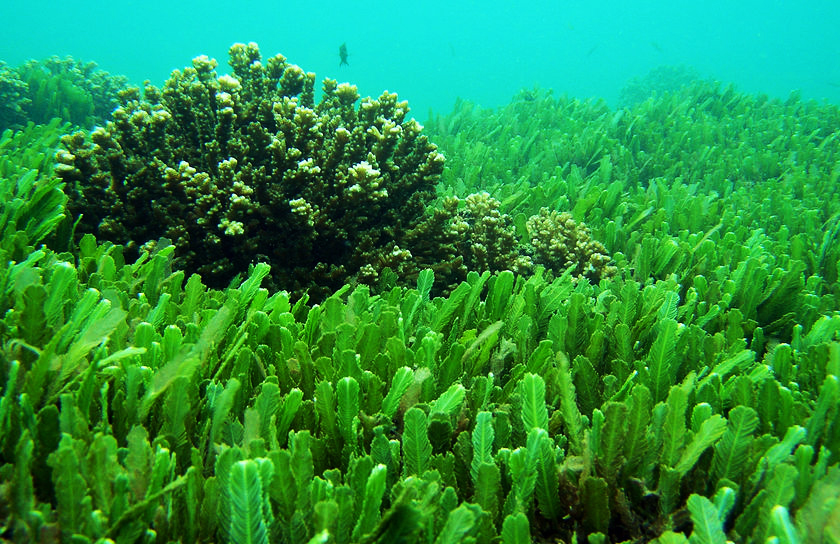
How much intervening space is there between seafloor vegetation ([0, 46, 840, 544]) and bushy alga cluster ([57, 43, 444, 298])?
0.07ft

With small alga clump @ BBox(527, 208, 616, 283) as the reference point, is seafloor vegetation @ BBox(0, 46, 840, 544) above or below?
below

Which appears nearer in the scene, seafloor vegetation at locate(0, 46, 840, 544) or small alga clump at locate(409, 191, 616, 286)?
seafloor vegetation at locate(0, 46, 840, 544)

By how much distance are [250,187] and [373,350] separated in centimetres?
191

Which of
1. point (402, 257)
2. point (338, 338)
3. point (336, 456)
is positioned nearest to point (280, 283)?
point (402, 257)

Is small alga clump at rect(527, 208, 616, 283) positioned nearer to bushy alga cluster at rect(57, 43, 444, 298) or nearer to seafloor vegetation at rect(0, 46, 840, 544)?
seafloor vegetation at rect(0, 46, 840, 544)

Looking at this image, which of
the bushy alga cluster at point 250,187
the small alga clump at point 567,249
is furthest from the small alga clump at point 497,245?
the bushy alga cluster at point 250,187

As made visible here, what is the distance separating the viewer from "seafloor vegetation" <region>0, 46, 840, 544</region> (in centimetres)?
146

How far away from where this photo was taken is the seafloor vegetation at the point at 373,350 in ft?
4.79

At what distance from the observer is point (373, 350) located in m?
2.33

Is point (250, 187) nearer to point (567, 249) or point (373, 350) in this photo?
point (373, 350)

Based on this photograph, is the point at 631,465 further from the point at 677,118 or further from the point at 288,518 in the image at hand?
the point at 677,118

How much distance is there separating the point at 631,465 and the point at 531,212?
392 centimetres

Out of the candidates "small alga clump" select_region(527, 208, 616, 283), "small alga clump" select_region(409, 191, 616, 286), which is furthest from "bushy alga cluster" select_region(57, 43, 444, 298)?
"small alga clump" select_region(527, 208, 616, 283)

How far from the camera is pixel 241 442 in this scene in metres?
1.78
